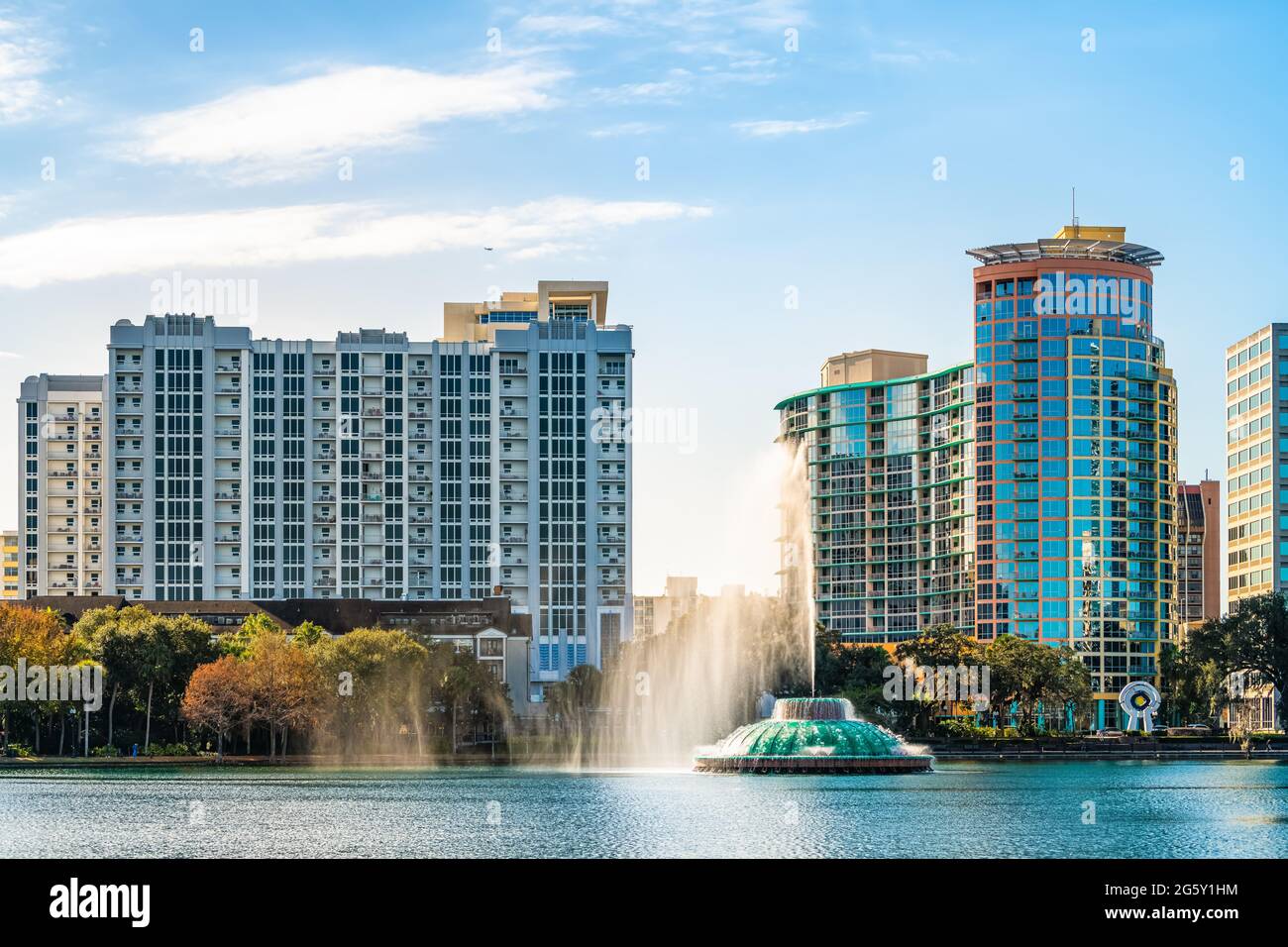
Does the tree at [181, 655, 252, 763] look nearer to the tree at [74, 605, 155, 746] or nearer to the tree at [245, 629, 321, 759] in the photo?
the tree at [245, 629, 321, 759]

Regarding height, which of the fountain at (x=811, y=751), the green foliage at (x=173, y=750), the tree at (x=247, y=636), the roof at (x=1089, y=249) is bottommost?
the green foliage at (x=173, y=750)

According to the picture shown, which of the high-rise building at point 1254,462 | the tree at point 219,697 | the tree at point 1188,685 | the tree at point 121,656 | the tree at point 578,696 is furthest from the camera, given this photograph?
the high-rise building at point 1254,462

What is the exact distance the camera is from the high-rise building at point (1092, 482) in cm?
19500

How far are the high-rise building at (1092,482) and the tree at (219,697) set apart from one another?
108553 mm

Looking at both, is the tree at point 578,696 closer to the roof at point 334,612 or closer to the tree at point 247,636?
the roof at point 334,612

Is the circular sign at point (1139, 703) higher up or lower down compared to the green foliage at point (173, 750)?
lower down

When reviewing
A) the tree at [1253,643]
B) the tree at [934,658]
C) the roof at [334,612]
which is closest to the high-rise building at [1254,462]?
the tree at [1253,643]

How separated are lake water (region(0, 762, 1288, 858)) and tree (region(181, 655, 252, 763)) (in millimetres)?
11045
